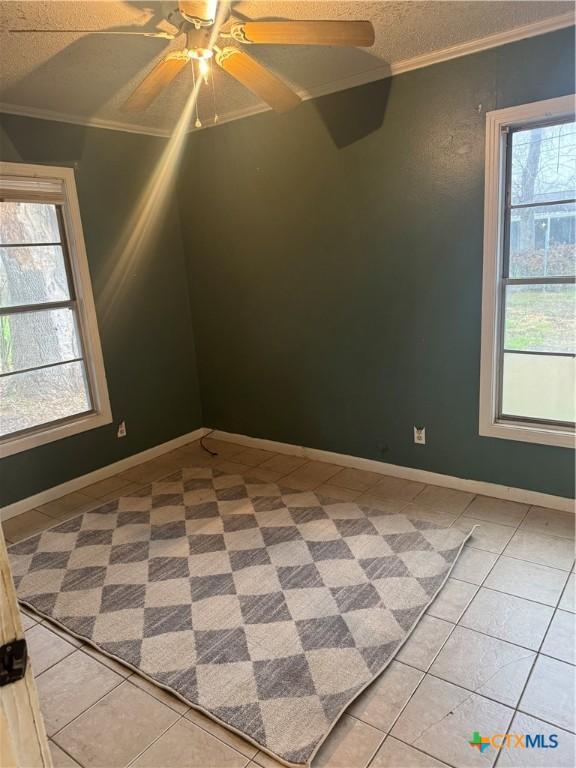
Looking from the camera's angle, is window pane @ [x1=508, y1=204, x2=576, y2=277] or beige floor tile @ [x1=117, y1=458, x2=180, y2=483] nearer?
window pane @ [x1=508, y1=204, x2=576, y2=277]

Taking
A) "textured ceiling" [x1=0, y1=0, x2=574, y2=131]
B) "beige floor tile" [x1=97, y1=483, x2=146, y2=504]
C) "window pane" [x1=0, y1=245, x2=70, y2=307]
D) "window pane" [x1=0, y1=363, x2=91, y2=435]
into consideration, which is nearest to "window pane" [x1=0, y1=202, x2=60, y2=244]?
"window pane" [x1=0, y1=245, x2=70, y2=307]

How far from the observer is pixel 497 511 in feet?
9.62

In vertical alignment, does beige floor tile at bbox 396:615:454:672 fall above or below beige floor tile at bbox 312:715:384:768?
above

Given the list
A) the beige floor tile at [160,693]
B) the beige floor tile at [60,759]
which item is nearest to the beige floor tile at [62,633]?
the beige floor tile at [160,693]

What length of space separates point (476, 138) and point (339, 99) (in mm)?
899

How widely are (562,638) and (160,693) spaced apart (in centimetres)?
152

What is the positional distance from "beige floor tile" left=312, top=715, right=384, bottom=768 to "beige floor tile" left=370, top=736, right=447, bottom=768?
1.0 inches

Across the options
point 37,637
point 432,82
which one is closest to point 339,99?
point 432,82

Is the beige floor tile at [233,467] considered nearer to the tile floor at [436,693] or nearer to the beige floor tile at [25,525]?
the beige floor tile at [25,525]

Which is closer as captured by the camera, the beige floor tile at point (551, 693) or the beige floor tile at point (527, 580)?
the beige floor tile at point (551, 693)

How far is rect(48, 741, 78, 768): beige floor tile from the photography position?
160cm

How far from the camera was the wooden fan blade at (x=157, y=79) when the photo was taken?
201 centimetres

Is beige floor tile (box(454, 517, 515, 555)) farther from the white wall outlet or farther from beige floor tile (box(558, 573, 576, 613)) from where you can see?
the white wall outlet

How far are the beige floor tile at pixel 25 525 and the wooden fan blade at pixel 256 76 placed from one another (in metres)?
2.62
